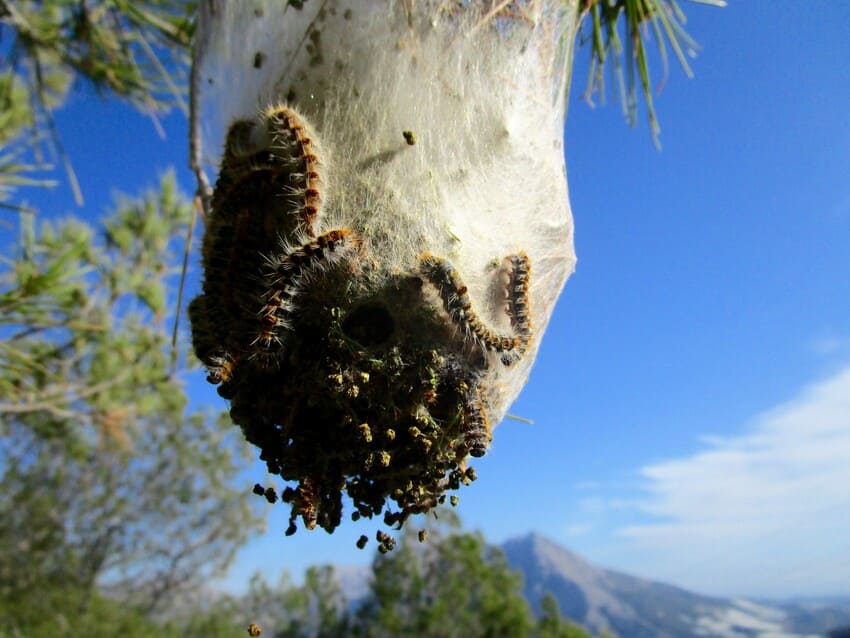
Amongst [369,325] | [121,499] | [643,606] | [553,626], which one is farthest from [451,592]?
[643,606]

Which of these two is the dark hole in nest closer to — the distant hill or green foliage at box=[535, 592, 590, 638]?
green foliage at box=[535, 592, 590, 638]

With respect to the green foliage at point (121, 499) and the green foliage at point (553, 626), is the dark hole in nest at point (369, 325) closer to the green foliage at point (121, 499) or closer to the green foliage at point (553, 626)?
the green foliage at point (121, 499)

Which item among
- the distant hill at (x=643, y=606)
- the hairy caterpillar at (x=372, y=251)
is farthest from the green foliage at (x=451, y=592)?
the distant hill at (x=643, y=606)

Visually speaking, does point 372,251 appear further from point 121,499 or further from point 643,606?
point 643,606

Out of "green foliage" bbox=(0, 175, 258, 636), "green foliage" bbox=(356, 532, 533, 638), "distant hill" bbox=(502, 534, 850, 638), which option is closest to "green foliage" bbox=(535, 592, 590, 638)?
"green foliage" bbox=(356, 532, 533, 638)

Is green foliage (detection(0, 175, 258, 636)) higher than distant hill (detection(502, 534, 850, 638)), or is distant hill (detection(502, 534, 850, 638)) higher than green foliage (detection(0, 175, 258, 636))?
distant hill (detection(502, 534, 850, 638))
